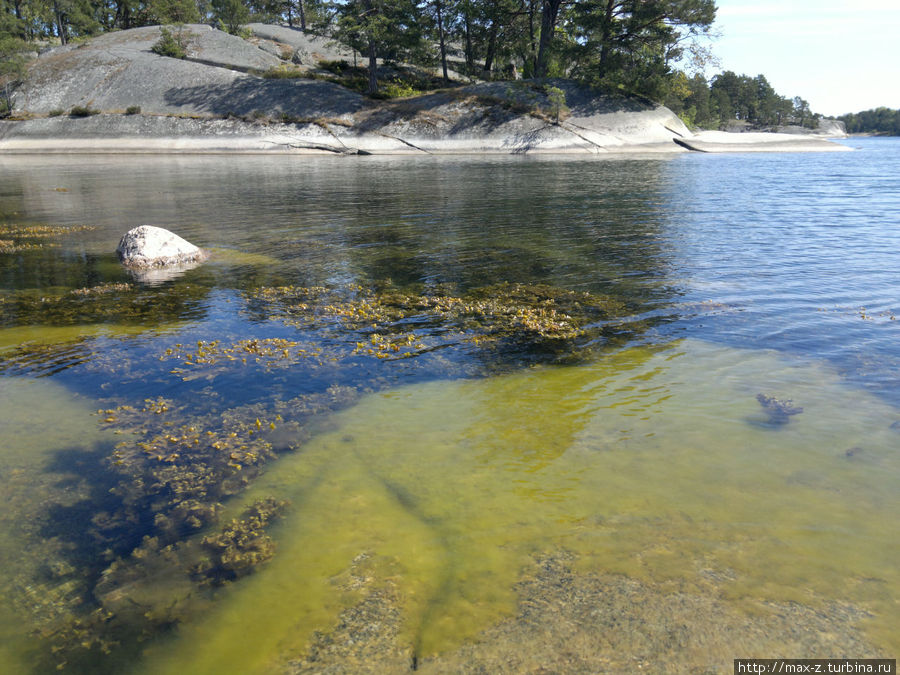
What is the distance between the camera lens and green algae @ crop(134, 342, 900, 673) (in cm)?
403

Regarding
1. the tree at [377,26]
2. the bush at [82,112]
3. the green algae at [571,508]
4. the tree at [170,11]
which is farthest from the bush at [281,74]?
the green algae at [571,508]

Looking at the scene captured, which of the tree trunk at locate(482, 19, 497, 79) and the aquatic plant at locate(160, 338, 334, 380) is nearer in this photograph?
the aquatic plant at locate(160, 338, 334, 380)

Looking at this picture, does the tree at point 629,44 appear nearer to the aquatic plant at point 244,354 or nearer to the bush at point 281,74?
the bush at point 281,74

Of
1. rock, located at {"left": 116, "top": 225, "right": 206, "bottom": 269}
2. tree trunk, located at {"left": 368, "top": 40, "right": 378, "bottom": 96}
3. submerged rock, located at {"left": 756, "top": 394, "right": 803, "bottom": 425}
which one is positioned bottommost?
submerged rock, located at {"left": 756, "top": 394, "right": 803, "bottom": 425}

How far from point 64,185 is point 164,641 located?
36.5 m

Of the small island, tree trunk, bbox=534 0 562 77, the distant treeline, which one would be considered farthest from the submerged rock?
the distant treeline

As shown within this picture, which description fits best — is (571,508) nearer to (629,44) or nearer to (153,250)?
(153,250)

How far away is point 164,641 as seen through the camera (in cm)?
388

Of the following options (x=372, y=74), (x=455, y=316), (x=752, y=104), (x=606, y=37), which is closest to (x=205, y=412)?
(x=455, y=316)

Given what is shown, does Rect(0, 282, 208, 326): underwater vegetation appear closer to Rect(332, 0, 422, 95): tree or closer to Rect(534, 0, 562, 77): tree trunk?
Rect(332, 0, 422, 95): tree

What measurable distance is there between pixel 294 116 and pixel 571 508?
2577 inches

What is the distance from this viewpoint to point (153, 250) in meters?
14.9

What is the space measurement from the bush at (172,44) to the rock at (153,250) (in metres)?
70.0

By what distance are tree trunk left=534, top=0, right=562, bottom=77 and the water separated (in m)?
63.3
